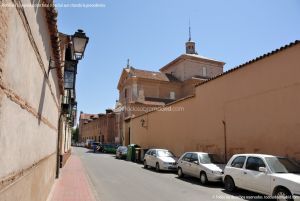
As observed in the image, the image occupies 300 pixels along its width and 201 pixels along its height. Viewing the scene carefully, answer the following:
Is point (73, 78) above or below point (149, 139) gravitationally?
above

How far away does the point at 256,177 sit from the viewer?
10391 mm

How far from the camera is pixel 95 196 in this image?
10.7 m

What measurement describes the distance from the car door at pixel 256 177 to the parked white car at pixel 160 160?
8988mm

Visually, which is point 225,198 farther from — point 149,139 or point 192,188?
point 149,139

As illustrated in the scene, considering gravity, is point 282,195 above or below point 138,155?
above

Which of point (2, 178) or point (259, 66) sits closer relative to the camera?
point (2, 178)

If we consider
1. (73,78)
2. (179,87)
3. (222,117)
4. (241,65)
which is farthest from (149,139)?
(179,87)

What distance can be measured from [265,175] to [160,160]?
10.8 metres

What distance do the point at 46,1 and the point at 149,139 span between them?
27.2 metres

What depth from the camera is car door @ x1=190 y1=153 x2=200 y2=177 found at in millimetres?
14792

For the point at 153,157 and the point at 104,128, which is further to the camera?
the point at 104,128

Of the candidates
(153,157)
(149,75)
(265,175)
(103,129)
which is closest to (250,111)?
(265,175)

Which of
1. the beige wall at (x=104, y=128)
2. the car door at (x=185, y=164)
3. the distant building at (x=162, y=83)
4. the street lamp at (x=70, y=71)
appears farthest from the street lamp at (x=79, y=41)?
the beige wall at (x=104, y=128)

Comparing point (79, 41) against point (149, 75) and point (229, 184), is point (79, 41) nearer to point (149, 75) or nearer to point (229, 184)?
point (229, 184)
